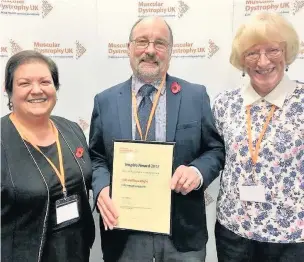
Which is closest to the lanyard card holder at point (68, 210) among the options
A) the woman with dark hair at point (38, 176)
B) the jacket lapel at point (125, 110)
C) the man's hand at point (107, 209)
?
the woman with dark hair at point (38, 176)

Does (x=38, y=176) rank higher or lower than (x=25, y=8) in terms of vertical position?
lower

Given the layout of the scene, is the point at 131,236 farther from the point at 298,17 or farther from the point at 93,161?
the point at 298,17

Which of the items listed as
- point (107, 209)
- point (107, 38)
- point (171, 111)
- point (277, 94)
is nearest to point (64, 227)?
point (107, 209)

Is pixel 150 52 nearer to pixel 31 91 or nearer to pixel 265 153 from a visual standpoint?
pixel 31 91

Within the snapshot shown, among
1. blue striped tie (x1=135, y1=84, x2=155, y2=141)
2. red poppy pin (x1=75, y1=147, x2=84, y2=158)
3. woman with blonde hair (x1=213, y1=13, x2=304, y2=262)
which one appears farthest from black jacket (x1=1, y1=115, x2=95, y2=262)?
woman with blonde hair (x1=213, y1=13, x2=304, y2=262)

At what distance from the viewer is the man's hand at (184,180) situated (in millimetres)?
1637

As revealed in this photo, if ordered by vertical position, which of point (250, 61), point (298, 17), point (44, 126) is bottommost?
point (44, 126)

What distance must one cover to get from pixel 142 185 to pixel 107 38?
1.34 meters

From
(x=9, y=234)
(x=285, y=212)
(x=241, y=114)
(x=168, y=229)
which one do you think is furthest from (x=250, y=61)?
(x=9, y=234)

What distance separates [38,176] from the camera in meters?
1.62

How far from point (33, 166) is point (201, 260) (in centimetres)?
93

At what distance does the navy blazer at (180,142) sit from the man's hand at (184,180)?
→ 0.24ft

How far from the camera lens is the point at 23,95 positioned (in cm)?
165

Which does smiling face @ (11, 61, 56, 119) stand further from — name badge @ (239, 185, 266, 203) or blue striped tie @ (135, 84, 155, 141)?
name badge @ (239, 185, 266, 203)
